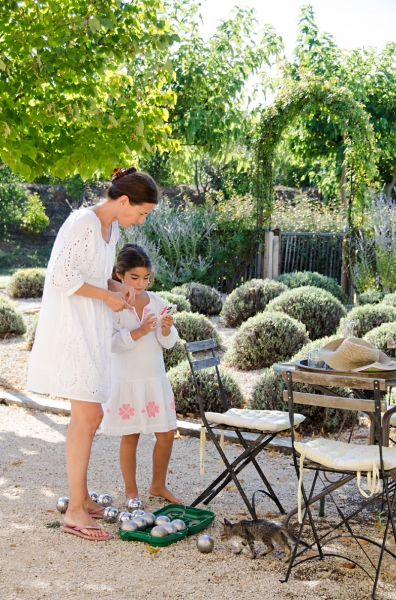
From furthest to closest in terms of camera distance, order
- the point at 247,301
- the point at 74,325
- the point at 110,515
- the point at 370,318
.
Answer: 1. the point at 247,301
2. the point at 370,318
3. the point at 110,515
4. the point at 74,325

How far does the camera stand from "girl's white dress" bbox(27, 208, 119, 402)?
3.48 meters

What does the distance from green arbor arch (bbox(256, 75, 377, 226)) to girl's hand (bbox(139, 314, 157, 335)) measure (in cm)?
950

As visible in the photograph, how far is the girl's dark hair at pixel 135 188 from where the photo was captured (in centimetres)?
359

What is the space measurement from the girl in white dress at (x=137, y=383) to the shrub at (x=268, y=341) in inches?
141

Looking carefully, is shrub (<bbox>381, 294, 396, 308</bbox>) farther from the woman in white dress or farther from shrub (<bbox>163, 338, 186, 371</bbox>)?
the woman in white dress

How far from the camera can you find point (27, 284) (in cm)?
1443

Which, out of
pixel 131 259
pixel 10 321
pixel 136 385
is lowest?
pixel 10 321

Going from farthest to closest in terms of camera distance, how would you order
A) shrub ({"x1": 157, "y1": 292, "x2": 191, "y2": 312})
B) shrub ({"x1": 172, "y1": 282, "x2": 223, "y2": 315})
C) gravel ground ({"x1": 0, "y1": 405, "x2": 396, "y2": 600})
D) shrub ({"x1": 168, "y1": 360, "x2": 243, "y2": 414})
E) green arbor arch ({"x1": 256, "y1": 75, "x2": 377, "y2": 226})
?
1. green arbor arch ({"x1": 256, "y1": 75, "x2": 377, "y2": 226})
2. shrub ({"x1": 172, "y1": 282, "x2": 223, "y2": 315})
3. shrub ({"x1": 157, "y1": 292, "x2": 191, "y2": 312})
4. shrub ({"x1": 168, "y1": 360, "x2": 243, "y2": 414})
5. gravel ground ({"x1": 0, "y1": 405, "x2": 396, "y2": 600})

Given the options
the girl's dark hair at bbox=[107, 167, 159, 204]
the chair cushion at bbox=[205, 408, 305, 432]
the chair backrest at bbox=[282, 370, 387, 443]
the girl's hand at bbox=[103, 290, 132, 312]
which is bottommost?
the chair cushion at bbox=[205, 408, 305, 432]

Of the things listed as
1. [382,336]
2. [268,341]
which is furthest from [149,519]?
[268,341]

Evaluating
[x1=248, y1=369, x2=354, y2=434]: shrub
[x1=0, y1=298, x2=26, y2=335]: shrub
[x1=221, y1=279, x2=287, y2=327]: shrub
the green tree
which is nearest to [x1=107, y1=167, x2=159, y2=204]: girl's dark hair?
the green tree

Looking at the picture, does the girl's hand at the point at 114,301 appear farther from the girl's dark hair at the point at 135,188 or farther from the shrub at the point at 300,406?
the shrub at the point at 300,406

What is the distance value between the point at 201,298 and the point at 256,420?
7400 mm

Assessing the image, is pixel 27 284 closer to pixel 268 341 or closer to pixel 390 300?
pixel 390 300
